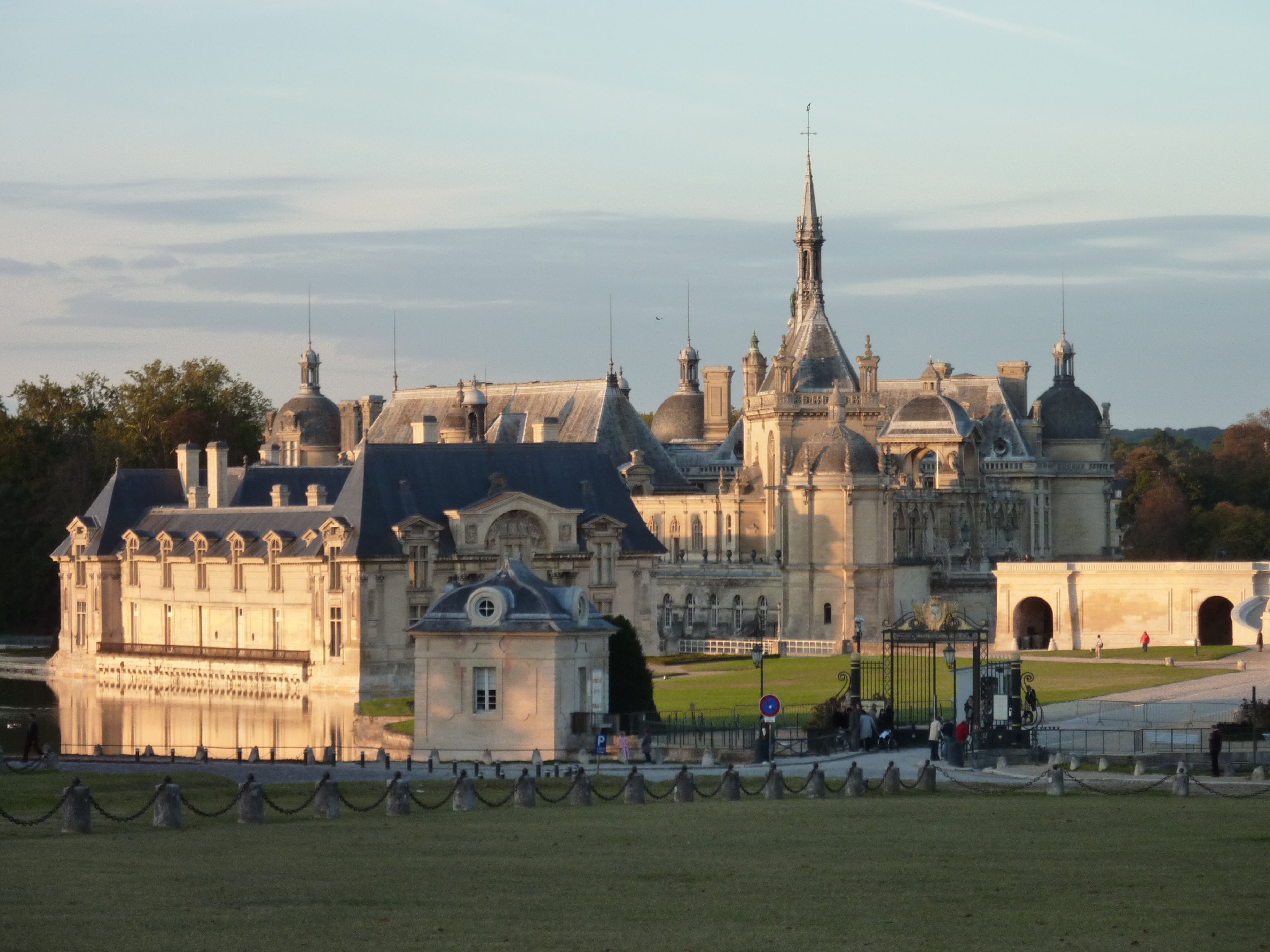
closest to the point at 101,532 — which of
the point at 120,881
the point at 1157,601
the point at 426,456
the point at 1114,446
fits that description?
the point at 426,456

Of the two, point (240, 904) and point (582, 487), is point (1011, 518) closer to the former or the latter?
point (582, 487)

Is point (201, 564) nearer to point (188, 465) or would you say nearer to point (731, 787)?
point (188, 465)

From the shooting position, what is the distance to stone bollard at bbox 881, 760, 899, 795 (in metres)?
37.9

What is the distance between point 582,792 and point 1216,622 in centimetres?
6147

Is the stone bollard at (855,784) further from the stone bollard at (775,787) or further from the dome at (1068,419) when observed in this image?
the dome at (1068,419)

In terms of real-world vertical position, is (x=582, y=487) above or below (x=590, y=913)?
above

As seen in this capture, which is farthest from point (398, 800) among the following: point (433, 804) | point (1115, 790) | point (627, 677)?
point (627, 677)

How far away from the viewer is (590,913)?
24.0 meters

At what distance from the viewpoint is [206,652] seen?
8562 centimetres

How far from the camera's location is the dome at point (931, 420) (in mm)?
114250

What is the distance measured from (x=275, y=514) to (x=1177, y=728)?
43.7m

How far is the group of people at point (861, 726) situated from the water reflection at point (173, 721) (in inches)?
433

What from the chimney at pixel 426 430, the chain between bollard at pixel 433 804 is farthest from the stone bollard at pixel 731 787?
the chimney at pixel 426 430

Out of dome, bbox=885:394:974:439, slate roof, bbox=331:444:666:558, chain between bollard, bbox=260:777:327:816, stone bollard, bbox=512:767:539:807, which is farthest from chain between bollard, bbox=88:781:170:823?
dome, bbox=885:394:974:439
